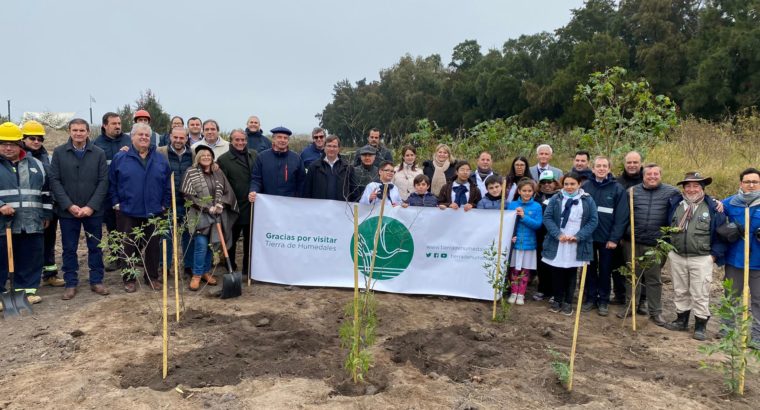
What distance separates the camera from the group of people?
505 centimetres

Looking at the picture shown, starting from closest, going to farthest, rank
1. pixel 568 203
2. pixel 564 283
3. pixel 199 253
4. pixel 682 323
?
pixel 682 323 → pixel 568 203 → pixel 564 283 → pixel 199 253

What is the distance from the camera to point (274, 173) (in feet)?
21.2

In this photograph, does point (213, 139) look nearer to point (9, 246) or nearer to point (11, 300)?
point (9, 246)

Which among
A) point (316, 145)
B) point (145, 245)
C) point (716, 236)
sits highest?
point (316, 145)

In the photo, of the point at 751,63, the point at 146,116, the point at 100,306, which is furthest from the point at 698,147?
the point at 751,63

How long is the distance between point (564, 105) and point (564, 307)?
27.3 meters

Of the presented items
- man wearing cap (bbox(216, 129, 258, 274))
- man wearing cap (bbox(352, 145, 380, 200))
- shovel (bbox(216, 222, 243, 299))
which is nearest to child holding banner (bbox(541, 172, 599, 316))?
man wearing cap (bbox(352, 145, 380, 200))

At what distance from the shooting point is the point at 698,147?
10.8 m

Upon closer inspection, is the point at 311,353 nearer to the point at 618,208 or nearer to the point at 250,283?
the point at 250,283

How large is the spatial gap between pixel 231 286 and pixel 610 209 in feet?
14.1

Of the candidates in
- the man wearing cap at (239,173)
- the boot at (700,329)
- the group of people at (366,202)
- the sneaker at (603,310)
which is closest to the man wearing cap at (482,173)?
the group of people at (366,202)

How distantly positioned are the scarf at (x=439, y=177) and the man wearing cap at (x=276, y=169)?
1.85 m

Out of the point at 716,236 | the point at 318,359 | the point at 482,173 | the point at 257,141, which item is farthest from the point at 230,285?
the point at 716,236

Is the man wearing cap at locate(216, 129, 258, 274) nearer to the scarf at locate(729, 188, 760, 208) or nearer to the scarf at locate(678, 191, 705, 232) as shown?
the scarf at locate(678, 191, 705, 232)
